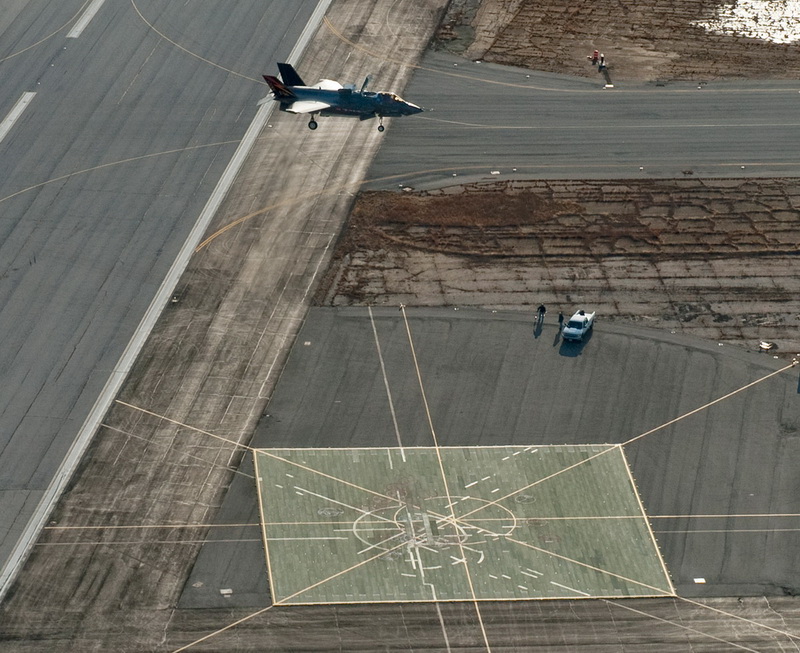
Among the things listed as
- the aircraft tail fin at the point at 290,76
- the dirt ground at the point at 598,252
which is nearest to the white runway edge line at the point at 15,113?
the aircraft tail fin at the point at 290,76

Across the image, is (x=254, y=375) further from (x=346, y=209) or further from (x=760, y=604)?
(x=760, y=604)

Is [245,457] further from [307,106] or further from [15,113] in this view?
[15,113]

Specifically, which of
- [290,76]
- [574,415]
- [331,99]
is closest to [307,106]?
[331,99]

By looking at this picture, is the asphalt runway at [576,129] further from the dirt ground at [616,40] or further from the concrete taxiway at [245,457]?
the concrete taxiway at [245,457]

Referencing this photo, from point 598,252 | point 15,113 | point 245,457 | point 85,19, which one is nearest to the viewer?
point 245,457

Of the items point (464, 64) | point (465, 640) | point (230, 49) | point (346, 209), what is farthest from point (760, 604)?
point (230, 49)

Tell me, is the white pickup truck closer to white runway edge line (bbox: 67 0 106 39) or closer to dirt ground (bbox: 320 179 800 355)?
dirt ground (bbox: 320 179 800 355)
